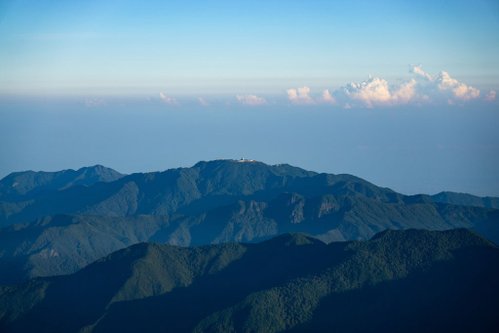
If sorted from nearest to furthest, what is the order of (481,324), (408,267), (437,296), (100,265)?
(481,324)
(437,296)
(408,267)
(100,265)

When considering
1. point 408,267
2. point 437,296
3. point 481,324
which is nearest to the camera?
point 481,324

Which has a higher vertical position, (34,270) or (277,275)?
(277,275)

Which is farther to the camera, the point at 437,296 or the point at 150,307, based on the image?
the point at 150,307

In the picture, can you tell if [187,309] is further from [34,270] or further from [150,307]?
[34,270]

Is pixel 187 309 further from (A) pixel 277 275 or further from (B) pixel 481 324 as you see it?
(B) pixel 481 324

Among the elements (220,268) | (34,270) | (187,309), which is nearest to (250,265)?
(220,268)

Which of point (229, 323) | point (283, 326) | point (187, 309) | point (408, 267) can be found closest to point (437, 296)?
point (408, 267)
